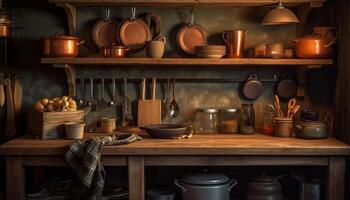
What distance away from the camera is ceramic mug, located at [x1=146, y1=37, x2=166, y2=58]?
3350mm

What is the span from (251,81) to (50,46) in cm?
145

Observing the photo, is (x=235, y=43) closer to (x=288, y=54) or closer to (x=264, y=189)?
(x=288, y=54)

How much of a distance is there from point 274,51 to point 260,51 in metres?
0.10

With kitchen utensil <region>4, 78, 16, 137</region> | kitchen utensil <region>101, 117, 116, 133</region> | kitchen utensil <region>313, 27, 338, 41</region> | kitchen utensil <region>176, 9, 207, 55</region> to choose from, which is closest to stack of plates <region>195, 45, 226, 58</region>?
kitchen utensil <region>176, 9, 207, 55</region>

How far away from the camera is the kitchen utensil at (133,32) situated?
140 inches

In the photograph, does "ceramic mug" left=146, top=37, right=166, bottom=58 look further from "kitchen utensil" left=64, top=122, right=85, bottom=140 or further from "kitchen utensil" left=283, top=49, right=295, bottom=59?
"kitchen utensil" left=283, top=49, right=295, bottom=59

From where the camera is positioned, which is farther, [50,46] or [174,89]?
[174,89]

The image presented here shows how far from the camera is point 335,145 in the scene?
3.05m

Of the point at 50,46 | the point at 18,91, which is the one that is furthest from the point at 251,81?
the point at 18,91

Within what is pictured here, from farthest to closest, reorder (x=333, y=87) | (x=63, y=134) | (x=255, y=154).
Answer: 1. (x=333, y=87)
2. (x=63, y=134)
3. (x=255, y=154)

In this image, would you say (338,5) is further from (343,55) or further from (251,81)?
(251,81)

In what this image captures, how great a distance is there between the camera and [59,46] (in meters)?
3.31

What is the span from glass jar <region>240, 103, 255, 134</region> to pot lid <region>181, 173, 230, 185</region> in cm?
49

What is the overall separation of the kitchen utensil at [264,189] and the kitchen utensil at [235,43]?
873mm
